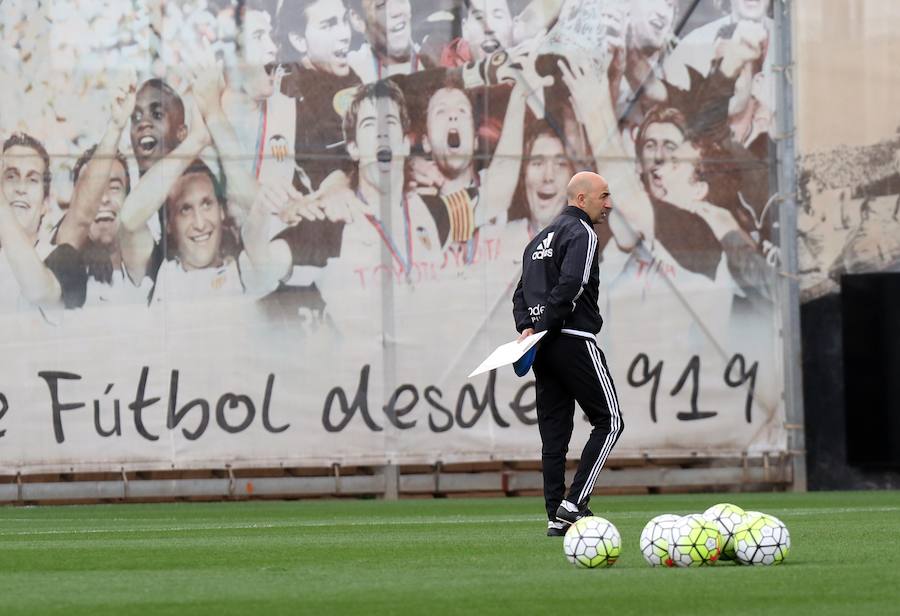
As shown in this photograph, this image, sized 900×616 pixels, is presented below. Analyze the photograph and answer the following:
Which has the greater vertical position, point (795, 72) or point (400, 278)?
point (795, 72)

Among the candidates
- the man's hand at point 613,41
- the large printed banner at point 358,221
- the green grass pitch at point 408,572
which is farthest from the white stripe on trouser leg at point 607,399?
the man's hand at point 613,41

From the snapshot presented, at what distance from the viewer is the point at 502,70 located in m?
15.6

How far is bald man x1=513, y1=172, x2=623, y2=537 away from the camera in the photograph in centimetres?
792

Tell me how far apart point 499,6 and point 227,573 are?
34.0 ft

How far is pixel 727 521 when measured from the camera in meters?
6.14

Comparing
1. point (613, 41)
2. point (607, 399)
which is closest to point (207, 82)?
point (613, 41)

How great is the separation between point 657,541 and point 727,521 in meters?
0.29

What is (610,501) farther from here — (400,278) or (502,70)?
(502,70)

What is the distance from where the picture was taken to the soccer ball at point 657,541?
19.7 feet

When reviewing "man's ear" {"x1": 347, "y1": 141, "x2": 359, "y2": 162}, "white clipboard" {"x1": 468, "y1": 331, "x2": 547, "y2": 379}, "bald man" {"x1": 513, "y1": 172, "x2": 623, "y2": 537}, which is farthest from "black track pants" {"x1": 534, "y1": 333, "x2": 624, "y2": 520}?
"man's ear" {"x1": 347, "y1": 141, "x2": 359, "y2": 162}

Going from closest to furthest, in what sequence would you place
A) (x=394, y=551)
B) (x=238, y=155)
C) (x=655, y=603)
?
(x=655, y=603) → (x=394, y=551) → (x=238, y=155)

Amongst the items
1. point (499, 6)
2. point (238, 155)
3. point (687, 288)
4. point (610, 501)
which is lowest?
point (610, 501)

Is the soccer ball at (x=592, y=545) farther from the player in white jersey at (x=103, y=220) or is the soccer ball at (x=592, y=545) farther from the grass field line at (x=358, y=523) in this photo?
the player in white jersey at (x=103, y=220)

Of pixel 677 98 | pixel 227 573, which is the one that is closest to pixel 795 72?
pixel 677 98
